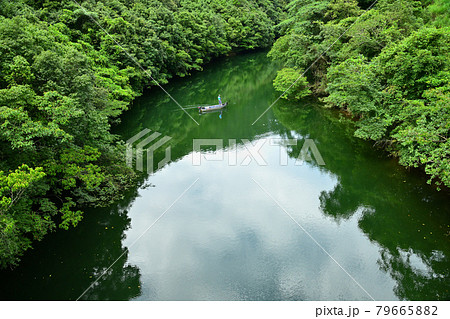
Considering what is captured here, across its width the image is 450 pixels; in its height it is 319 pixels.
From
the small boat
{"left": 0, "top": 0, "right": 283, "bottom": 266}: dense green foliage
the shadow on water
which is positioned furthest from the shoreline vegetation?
the small boat

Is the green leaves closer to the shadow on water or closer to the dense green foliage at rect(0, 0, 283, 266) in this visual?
the shadow on water

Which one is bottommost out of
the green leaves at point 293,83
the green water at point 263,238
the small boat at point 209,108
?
the green water at point 263,238

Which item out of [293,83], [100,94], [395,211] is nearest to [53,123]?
[100,94]

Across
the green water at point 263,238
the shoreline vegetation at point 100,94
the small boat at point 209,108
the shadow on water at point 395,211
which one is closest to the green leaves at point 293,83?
the shoreline vegetation at point 100,94

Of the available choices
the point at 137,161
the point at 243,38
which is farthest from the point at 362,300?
the point at 243,38

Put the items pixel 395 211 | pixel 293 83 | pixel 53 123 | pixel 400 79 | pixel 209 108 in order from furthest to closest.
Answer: pixel 293 83 < pixel 209 108 < pixel 400 79 < pixel 395 211 < pixel 53 123

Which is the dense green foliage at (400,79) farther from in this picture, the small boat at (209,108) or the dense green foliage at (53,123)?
the dense green foliage at (53,123)

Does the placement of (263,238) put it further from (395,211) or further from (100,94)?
(100,94)
